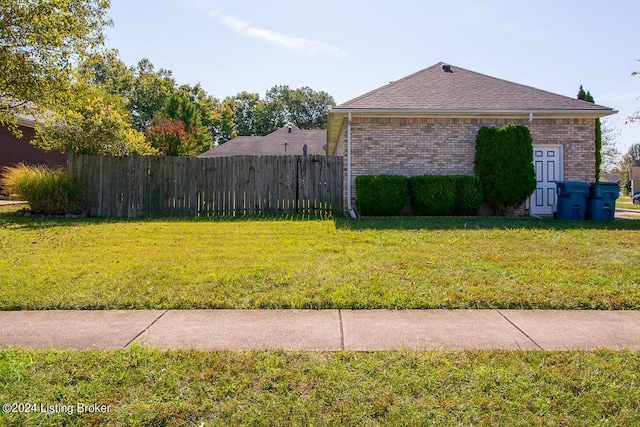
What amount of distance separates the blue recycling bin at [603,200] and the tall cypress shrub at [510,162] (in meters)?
→ 1.52

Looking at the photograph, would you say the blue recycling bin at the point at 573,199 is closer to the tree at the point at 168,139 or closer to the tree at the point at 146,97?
the tree at the point at 168,139

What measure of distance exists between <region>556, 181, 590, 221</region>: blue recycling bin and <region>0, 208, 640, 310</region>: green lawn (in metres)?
2.22

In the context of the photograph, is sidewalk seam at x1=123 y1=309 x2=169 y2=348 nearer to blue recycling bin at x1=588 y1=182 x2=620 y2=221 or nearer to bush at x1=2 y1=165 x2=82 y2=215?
bush at x1=2 y1=165 x2=82 y2=215

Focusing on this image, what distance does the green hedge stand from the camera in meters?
12.4

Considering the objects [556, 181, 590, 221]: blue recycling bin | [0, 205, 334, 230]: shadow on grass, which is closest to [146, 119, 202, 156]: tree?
[0, 205, 334, 230]: shadow on grass

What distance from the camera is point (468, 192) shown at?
12.5 m

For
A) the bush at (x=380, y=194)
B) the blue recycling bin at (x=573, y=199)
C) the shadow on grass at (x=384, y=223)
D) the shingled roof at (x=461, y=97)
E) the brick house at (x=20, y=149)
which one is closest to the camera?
→ the shadow on grass at (x=384, y=223)

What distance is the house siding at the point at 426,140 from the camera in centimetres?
1316

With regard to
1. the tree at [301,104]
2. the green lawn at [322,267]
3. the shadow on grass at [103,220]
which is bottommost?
the green lawn at [322,267]

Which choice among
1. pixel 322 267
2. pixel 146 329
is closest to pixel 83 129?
pixel 322 267

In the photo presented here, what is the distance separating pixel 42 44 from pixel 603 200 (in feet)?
52.1

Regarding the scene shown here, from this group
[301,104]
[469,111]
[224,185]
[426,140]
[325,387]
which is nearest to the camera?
[325,387]

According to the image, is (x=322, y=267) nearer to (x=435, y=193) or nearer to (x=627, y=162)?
(x=435, y=193)

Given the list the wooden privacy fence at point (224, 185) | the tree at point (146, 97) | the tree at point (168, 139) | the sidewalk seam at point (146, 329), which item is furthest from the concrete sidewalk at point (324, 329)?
the tree at point (146, 97)
